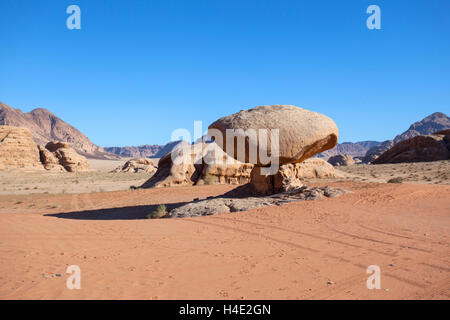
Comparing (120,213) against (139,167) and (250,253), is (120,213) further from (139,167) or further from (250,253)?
(139,167)

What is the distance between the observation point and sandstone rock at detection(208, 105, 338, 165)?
9.69 m

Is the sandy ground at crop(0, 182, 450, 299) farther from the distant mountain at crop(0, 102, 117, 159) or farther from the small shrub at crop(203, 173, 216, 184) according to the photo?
the distant mountain at crop(0, 102, 117, 159)

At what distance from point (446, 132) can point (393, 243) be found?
3764 centimetres

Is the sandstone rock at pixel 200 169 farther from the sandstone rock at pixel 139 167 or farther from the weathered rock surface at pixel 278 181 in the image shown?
the sandstone rock at pixel 139 167

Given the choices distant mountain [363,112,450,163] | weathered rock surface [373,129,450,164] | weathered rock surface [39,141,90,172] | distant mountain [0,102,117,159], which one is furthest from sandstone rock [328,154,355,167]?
distant mountain [0,102,117,159]

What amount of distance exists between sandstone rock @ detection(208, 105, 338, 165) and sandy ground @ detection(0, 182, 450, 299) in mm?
1854

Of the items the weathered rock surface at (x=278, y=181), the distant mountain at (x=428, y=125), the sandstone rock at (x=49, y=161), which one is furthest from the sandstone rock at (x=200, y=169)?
the distant mountain at (x=428, y=125)

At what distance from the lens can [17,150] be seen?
37.6 m

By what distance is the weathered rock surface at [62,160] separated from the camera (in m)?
40.2


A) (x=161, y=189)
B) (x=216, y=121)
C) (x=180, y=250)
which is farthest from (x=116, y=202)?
(x=180, y=250)

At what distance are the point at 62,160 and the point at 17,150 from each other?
5.64 metres

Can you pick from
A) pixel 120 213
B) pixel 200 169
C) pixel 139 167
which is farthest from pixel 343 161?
pixel 120 213

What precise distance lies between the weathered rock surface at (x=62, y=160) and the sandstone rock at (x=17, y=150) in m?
1.04
